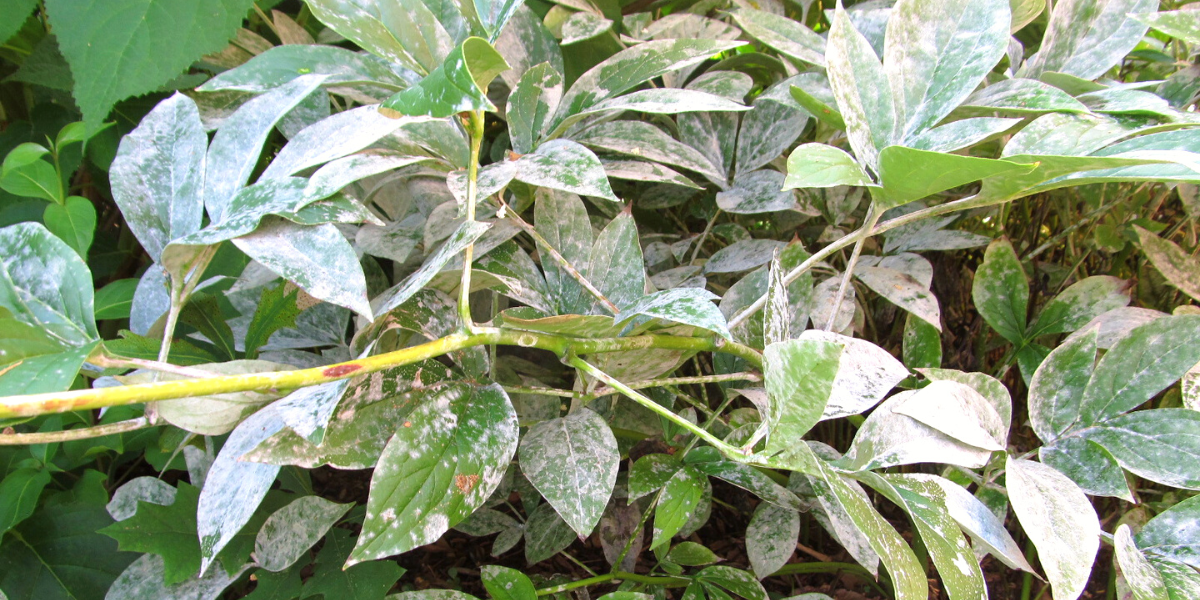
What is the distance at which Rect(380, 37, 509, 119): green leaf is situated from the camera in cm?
36

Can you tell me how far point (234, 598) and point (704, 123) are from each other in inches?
30.4

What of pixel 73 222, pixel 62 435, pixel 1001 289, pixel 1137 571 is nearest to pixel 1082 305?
pixel 1001 289

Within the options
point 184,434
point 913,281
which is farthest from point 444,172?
point 913,281

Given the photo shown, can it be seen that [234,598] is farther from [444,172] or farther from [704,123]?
[704,123]

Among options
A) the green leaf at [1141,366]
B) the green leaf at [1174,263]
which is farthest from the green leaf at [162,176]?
the green leaf at [1174,263]

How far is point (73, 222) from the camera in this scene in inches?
22.6

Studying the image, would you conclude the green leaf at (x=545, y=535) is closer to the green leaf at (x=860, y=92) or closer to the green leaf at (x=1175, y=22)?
the green leaf at (x=860, y=92)

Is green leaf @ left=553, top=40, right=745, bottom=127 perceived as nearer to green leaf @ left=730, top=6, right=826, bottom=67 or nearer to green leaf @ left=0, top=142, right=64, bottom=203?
green leaf @ left=730, top=6, right=826, bottom=67

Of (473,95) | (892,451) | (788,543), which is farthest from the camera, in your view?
(788,543)

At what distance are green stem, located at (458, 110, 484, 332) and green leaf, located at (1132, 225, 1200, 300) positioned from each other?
707 millimetres

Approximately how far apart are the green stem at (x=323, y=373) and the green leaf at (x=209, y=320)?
0.21 m

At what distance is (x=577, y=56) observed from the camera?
30.9 inches

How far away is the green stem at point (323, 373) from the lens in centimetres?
27

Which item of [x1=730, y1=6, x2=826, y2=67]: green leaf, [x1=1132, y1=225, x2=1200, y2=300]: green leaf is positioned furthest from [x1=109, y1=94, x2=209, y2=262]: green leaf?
[x1=1132, y1=225, x2=1200, y2=300]: green leaf
